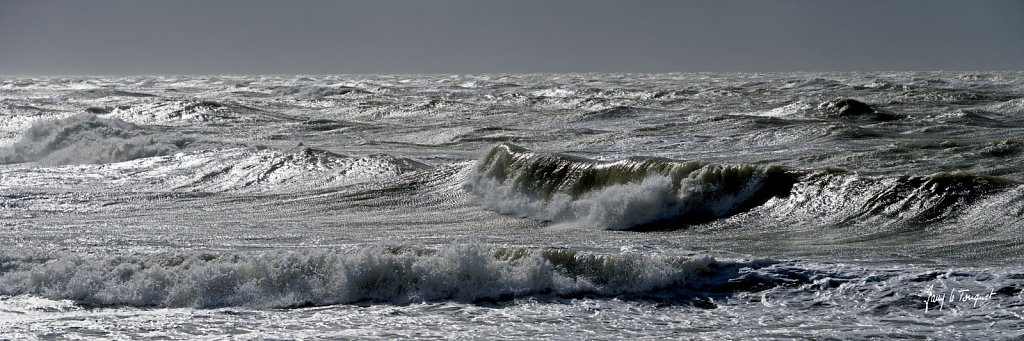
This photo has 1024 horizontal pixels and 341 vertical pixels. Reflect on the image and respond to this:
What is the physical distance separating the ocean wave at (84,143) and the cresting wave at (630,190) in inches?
396

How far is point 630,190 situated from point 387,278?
5.02 meters

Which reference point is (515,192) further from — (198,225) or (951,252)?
(951,252)

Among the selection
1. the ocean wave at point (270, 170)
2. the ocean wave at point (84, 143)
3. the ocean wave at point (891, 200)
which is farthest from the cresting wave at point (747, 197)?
the ocean wave at point (84, 143)

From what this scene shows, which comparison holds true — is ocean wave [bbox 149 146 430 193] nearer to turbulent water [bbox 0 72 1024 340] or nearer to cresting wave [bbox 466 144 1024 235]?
turbulent water [bbox 0 72 1024 340]

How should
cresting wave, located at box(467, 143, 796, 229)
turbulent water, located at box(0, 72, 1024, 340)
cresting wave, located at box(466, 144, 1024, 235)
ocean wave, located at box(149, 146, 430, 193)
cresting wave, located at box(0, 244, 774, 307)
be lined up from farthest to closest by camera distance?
ocean wave, located at box(149, 146, 430, 193) → cresting wave, located at box(467, 143, 796, 229) → cresting wave, located at box(466, 144, 1024, 235) → cresting wave, located at box(0, 244, 774, 307) → turbulent water, located at box(0, 72, 1024, 340)

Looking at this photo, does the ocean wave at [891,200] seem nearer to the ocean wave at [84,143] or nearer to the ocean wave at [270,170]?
the ocean wave at [270,170]

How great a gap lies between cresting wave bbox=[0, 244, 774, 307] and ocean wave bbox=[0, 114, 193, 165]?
1332 cm

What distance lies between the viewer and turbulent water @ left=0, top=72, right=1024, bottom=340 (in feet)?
26.2

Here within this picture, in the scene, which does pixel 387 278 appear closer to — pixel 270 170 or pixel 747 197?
pixel 747 197

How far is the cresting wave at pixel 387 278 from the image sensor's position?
888 centimetres

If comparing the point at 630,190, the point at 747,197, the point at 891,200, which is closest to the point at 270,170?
the point at 630,190

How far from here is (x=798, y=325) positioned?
752 centimetres

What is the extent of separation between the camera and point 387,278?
9.27 metres

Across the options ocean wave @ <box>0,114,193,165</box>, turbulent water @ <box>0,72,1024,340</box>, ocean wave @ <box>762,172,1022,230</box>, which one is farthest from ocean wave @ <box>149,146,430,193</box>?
ocean wave @ <box>762,172,1022,230</box>
